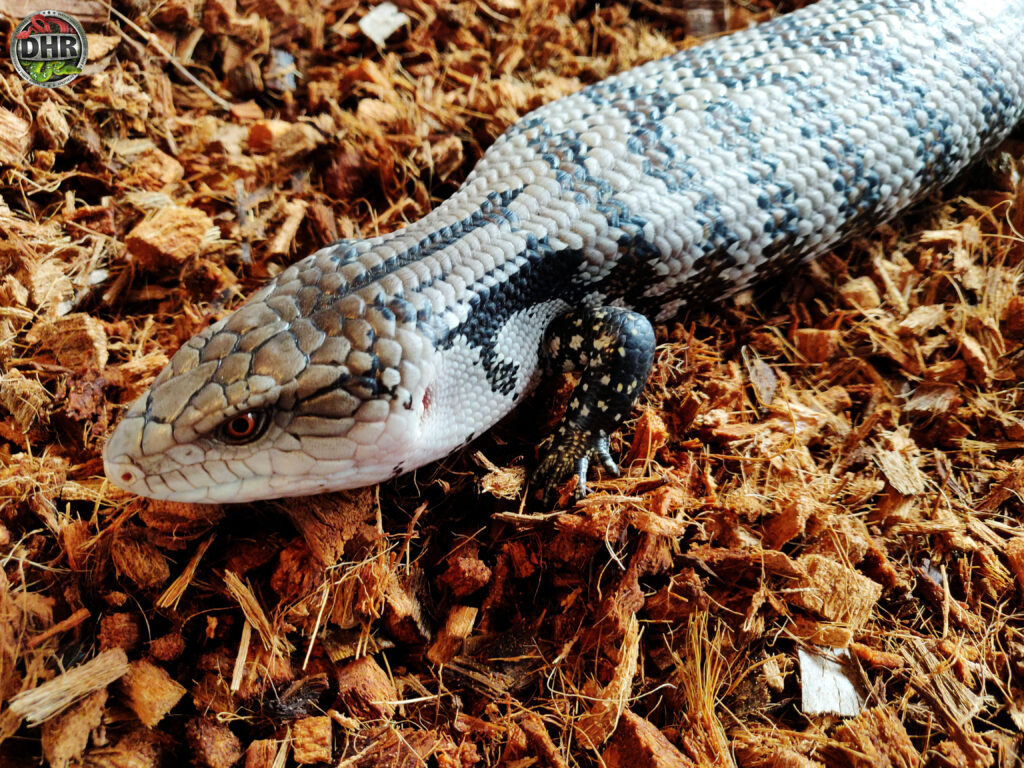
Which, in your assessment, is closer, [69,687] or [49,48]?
[69,687]

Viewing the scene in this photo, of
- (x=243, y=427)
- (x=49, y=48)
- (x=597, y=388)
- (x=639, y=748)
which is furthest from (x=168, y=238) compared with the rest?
(x=639, y=748)

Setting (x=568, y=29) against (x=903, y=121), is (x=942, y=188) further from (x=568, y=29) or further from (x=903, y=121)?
(x=568, y=29)

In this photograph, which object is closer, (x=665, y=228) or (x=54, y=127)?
(x=665, y=228)

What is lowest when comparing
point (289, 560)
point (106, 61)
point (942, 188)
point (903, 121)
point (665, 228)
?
point (289, 560)

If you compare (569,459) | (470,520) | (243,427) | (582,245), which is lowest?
(470,520)

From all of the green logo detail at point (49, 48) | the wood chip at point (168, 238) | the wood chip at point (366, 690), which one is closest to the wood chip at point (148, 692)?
the wood chip at point (366, 690)

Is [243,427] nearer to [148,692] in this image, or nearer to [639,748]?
[148,692]

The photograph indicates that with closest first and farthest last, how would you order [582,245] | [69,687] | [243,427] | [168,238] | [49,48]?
[69,687] < [243,427] < [582,245] < [168,238] < [49,48]

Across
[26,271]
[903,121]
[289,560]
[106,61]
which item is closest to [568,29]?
[903,121]
